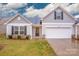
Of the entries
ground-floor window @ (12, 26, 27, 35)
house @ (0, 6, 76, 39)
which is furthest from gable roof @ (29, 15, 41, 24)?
ground-floor window @ (12, 26, 27, 35)

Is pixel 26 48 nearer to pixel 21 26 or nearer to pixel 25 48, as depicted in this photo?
pixel 25 48

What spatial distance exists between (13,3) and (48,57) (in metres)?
0.67

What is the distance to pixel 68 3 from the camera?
3248 mm

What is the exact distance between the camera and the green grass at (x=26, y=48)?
3.24m

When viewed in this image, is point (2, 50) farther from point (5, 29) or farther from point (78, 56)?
point (78, 56)

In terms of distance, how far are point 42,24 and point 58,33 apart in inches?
7.7

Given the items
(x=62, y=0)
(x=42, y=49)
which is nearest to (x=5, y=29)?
(x=42, y=49)

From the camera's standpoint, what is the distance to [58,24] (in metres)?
3.29

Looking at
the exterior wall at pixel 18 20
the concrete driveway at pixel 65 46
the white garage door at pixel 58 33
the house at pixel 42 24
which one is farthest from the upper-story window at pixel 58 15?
the exterior wall at pixel 18 20

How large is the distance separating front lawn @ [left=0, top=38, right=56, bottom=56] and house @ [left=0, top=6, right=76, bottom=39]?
74 millimetres

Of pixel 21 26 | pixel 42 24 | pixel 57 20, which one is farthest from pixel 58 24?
pixel 21 26

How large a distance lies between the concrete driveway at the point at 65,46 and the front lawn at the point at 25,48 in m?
0.05

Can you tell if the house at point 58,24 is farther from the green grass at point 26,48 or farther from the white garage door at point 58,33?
the green grass at point 26,48

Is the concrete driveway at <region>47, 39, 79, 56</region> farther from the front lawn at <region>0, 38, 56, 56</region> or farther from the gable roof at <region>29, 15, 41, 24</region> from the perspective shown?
the gable roof at <region>29, 15, 41, 24</region>
